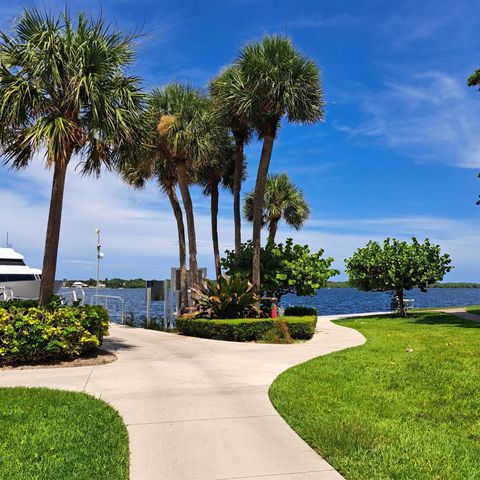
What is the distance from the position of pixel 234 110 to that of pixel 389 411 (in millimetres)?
11804

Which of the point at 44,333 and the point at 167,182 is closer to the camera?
the point at 44,333

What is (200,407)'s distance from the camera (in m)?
6.18

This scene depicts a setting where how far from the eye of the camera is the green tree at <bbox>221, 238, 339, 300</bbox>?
17047mm

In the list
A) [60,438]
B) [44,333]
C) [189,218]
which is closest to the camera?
[60,438]

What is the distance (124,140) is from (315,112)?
6.92m

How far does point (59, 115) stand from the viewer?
9.97 metres

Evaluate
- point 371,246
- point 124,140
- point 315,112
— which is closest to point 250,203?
point 371,246

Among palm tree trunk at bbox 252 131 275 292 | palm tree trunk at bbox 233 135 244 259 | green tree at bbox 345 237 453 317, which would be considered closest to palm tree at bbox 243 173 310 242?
green tree at bbox 345 237 453 317

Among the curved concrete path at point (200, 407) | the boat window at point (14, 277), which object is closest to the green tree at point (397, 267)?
the curved concrete path at point (200, 407)

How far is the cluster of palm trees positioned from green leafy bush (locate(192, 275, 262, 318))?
1.25 m

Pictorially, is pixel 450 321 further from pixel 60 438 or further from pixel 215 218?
pixel 60 438

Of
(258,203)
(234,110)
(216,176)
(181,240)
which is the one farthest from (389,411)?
(216,176)

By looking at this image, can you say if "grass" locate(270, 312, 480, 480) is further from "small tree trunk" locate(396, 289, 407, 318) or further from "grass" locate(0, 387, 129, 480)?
"small tree trunk" locate(396, 289, 407, 318)

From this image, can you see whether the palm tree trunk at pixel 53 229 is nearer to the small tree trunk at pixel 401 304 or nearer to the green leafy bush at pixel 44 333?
the green leafy bush at pixel 44 333
